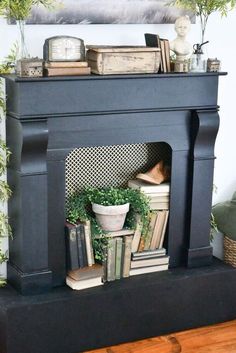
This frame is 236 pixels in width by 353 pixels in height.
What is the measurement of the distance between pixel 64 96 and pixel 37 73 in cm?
17

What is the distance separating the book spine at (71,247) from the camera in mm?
3361

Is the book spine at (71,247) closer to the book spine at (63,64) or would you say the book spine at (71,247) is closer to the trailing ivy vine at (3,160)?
the trailing ivy vine at (3,160)

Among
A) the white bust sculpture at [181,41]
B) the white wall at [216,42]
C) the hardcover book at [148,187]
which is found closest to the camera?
the white wall at [216,42]

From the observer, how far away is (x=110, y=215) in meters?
3.43

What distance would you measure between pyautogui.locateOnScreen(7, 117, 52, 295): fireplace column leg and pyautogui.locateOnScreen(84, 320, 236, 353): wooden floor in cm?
47

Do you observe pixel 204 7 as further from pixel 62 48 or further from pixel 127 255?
pixel 127 255

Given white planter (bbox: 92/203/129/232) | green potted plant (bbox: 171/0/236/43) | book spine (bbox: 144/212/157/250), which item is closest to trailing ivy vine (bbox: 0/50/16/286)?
white planter (bbox: 92/203/129/232)

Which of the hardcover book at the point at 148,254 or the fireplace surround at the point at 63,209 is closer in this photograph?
the fireplace surround at the point at 63,209

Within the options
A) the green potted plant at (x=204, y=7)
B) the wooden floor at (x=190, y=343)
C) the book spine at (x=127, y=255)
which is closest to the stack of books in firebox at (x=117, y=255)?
the book spine at (x=127, y=255)

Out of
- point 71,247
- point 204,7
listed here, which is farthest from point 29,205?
point 204,7

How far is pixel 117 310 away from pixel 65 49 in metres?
1.22

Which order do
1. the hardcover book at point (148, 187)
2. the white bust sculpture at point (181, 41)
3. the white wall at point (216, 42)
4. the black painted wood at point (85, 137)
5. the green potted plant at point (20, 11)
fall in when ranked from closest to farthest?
1. the green potted plant at point (20, 11)
2. the black painted wood at point (85, 137)
3. the white wall at point (216, 42)
4. the white bust sculpture at point (181, 41)
5. the hardcover book at point (148, 187)

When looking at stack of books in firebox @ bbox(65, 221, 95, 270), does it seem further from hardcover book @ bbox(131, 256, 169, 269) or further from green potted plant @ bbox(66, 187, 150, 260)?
hardcover book @ bbox(131, 256, 169, 269)

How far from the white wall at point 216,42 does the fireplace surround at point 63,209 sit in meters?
0.26
